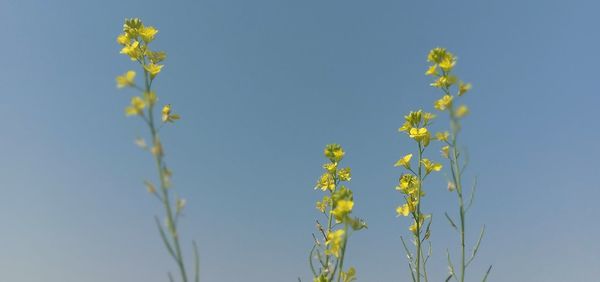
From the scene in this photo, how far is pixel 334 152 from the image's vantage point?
5.19m

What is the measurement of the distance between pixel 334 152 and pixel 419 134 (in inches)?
32.1

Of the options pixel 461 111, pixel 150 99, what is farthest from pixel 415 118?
pixel 150 99

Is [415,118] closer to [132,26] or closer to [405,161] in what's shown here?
[405,161]

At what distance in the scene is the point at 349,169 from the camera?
5102 millimetres

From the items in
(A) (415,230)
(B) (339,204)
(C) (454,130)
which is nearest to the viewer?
(B) (339,204)

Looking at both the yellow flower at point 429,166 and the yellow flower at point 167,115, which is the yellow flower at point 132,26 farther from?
the yellow flower at point 429,166

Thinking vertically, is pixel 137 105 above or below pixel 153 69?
below

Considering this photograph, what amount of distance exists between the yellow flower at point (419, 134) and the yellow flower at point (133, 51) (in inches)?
101

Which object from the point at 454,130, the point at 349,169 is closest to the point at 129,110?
the point at 454,130

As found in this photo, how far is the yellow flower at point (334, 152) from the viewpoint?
17.0 feet

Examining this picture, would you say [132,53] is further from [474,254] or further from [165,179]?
[474,254]

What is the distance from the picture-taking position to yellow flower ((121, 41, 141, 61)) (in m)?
3.36

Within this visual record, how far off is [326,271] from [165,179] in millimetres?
1849

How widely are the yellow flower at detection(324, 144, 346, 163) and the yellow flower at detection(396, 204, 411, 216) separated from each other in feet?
2.38
